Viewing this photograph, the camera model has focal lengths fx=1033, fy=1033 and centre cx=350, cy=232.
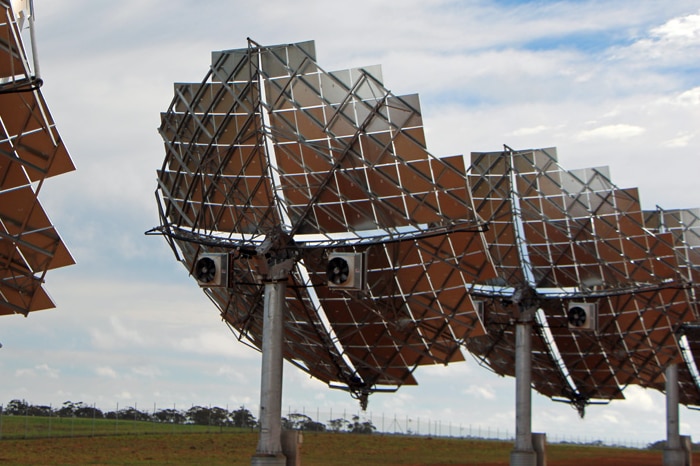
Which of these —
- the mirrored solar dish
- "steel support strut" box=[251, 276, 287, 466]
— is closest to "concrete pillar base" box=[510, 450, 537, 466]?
the mirrored solar dish

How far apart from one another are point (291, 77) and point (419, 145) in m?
5.95

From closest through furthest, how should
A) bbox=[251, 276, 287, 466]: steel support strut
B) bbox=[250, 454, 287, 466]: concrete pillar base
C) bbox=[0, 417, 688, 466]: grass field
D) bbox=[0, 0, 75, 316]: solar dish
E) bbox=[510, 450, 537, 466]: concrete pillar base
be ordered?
bbox=[0, 0, 75, 316]: solar dish → bbox=[250, 454, 287, 466]: concrete pillar base → bbox=[251, 276, 287, 466]: steel support strut → bbox=[510, 450, 537, 466]: concrete pillar base → bbox=[0, 417, 688, 466]: grass field

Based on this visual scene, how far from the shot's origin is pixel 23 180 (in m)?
34.7

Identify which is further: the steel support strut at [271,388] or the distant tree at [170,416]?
the distant tree at [170,416]

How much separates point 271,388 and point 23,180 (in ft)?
41.3

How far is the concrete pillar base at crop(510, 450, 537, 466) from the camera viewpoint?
5456 centimetres

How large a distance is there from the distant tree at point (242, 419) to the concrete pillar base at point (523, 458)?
49.8 meters

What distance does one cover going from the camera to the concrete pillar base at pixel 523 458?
5456 cm

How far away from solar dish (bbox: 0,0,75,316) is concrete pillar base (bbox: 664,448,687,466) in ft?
158

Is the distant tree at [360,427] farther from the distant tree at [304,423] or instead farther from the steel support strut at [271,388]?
the steel support strut at [271,388]

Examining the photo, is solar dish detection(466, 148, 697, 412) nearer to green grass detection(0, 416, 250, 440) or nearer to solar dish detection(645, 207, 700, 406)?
solar dish detection(645, 207, 700, 406)

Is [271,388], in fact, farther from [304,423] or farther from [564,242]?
[304,423]

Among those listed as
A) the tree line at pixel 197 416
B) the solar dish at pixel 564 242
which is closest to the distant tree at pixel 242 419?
the tree line at pixel 197 416

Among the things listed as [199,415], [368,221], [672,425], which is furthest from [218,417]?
[368,221]
